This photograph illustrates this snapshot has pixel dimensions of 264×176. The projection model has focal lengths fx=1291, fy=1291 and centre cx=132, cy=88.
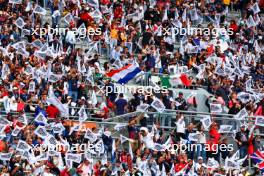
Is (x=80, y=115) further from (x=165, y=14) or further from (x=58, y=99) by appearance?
(x=165, y=14)

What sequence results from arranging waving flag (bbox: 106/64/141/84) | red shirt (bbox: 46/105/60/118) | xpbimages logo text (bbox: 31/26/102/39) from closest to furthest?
red shirt (bbox: 46/105/60/118) → waving flag (bbox: 106/64/141/84) → xpbimages logo text (bbox: 31/26/102/39)

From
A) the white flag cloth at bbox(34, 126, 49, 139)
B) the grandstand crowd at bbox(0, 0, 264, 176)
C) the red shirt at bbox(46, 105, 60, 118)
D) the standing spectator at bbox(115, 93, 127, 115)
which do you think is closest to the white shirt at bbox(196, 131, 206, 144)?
the grandstand crowd at bbox(0, 0, 264, 176)

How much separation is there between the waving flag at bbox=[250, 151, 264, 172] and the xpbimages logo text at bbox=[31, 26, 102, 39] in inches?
309

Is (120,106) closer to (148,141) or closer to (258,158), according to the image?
(148,141)

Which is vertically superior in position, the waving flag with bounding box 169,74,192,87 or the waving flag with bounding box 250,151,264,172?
the waving flag with bounding box 169,74,192,87

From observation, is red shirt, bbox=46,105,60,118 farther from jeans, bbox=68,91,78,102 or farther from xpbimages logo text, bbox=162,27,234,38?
xpbimages logo text, bbox=162,27,234,38

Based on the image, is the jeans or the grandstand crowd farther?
the jeans

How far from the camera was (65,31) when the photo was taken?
4400 centimetres

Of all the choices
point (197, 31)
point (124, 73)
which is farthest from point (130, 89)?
point (197, 31)

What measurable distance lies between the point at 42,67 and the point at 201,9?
1034 cm

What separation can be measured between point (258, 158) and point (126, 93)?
4828 millimetres

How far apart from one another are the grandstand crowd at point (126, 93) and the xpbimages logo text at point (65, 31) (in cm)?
6

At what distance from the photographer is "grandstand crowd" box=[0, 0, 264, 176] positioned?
37625 millimetres

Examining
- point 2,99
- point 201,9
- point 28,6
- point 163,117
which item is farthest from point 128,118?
point 201,9
